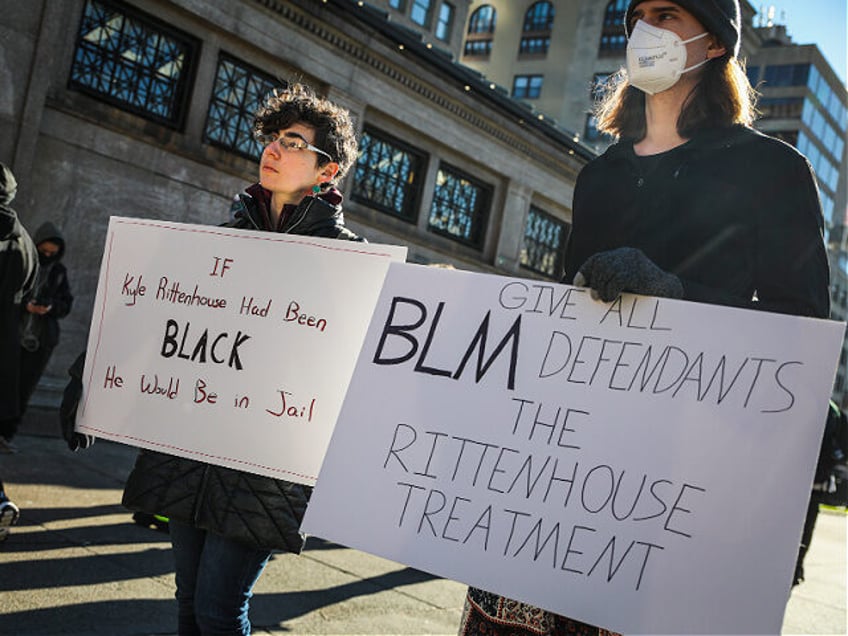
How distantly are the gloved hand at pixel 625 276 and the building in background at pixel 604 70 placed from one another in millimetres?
42610

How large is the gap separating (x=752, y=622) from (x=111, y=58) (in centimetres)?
992

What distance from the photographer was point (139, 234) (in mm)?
2814

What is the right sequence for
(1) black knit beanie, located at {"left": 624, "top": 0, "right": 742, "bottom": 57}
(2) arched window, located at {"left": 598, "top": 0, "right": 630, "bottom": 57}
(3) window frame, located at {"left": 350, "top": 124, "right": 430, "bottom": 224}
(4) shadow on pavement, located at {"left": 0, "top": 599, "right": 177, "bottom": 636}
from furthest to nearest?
1. (2) arched window, located at {"left": 598, "top": 0, "right": 630, "bottom": 57}
2. (3) window frame, located at {"left": 350, "top": 124, "right": 430, "bottom": 224}
3. (4) shadow on pavement, located at {"left": 0, "top": 599, "right": 177, "bottom": 636}
4. (1) black knit beanie, located at {"left": 624, "top": 0, "right": 742, "bottom": 57}

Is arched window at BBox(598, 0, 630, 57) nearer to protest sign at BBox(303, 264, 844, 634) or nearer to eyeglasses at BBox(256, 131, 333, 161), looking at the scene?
eyeglasses at BBox(256, 131, 333, 161)

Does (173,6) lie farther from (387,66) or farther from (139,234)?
(139,234)

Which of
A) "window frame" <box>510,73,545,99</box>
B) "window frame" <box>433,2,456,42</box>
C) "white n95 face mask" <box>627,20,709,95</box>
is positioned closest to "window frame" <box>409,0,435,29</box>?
"window frame" <box>433,2,456,42</box>

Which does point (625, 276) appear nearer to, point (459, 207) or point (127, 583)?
point (127, 583)

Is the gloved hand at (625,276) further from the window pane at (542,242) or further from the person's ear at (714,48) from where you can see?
the window pane at (542,242)

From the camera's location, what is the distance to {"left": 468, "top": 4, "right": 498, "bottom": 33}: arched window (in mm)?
58344

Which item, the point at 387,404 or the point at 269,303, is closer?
the point at 387,404

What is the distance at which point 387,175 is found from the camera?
1409 centimetres

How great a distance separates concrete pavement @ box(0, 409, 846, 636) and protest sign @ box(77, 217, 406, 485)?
1618 mm

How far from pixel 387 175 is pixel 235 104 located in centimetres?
338

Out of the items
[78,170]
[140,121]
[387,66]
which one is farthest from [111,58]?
[387,66]
